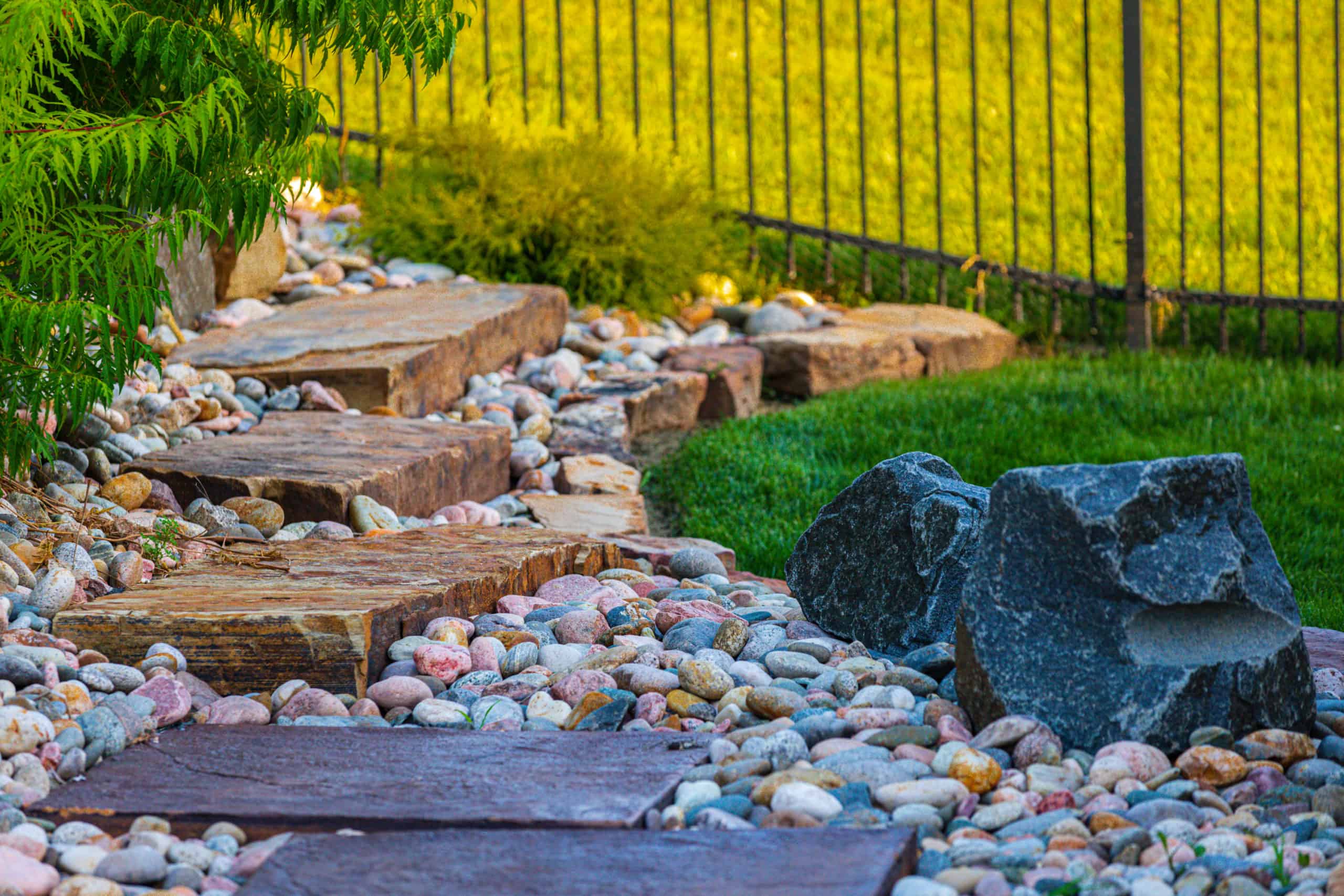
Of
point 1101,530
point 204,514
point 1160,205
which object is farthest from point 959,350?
point 1101,530

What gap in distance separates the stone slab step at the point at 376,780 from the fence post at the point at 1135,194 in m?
4.57

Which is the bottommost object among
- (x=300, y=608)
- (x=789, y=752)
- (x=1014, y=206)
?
(x=789, y=752)

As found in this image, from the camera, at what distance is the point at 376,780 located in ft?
6.82

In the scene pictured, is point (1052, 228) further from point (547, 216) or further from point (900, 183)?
point (547, 216)

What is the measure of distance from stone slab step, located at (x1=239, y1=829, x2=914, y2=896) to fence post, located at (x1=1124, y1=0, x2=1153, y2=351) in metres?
4.86

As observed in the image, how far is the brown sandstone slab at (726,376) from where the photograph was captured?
5359mm

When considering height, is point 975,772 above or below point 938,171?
below

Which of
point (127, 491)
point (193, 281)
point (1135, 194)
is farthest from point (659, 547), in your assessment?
point (1135, 194)

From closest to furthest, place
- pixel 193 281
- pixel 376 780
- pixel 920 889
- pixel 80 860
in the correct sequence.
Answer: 1. pixel 920 889
2. pixel 80 860
3. pixel 376 780
4. pixel 193 281

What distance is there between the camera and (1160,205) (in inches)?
313

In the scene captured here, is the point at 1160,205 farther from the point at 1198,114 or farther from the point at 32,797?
the point at 32,797

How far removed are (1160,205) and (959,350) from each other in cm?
259

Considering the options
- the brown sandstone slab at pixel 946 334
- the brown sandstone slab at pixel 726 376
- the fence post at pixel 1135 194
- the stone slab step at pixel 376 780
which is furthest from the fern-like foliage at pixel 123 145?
the fence post at pixel 1135 194

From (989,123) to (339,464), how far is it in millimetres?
6407
